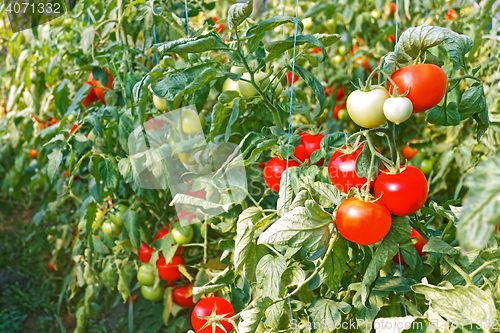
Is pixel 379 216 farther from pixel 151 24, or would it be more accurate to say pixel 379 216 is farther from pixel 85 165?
pixel 85 165

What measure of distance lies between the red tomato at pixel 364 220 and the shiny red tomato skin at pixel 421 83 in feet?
0.49

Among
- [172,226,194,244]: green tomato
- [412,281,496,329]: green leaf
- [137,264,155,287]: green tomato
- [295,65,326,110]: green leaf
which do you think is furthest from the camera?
[137,264,155,287]: green tomato

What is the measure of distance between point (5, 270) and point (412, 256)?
6.54 feet

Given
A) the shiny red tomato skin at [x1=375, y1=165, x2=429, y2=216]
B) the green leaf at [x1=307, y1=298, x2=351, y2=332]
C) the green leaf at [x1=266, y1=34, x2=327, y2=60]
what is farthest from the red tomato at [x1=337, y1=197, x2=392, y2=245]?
the green leaf at [x1=266, y1=34, x2=327, y2=60]

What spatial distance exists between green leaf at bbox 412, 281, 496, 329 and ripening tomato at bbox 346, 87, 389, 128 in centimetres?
23

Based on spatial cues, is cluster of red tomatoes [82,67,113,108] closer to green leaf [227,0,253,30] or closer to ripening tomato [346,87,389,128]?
green leaf [227,0,253,30]

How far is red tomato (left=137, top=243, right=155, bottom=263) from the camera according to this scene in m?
1.10

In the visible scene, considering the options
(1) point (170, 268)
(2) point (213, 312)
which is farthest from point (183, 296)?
(2) point (213, 312)

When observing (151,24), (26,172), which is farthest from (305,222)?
(26,172)

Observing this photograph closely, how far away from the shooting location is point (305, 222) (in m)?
0.53

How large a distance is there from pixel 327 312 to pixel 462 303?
185 mm

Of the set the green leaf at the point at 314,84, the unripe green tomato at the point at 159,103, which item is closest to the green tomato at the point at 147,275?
the unripe green tomato at the point at 159,103

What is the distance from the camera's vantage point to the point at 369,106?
507 millimetres

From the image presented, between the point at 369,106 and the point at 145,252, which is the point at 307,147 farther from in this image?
the point at 145,252
